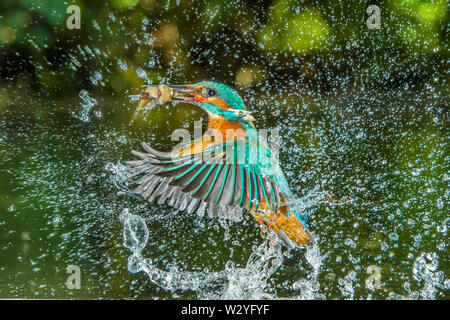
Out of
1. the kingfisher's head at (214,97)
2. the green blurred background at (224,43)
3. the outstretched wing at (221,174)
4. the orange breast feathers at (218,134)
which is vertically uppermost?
the green blurred background at (224,43)

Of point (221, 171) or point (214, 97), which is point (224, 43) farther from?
point (221, 171)

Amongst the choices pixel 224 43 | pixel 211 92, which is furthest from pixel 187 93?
pixel 224 43

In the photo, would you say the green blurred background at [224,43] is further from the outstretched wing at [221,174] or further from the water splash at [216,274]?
the outstretched wing at [221,174]

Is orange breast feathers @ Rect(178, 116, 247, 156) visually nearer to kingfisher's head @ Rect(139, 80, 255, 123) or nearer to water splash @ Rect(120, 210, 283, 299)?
kingfisher's head @ Rect(139, 80, 255, 123)

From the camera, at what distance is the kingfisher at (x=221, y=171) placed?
156cm

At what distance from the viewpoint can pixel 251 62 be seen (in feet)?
15.3

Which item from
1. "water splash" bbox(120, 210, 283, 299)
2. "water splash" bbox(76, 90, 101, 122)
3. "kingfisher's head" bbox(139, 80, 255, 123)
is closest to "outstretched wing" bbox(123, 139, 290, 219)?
"kingfisher's head" bbox(139, 80, 255, 123)

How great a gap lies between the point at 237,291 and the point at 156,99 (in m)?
0.94

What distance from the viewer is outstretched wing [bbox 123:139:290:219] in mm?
1538

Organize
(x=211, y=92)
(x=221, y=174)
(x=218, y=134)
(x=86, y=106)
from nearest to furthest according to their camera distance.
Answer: (x=221, y=174) → (x=218, y=134) → (x=211, y=92) → (x=86, y=106)

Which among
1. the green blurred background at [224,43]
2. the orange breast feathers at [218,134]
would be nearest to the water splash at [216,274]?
the orange breast feathers at [218,134]

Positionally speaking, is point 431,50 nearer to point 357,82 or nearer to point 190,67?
point 357,82

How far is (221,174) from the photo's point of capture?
158 cm

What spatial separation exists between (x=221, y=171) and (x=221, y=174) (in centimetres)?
1
